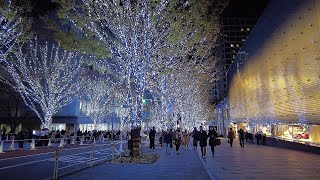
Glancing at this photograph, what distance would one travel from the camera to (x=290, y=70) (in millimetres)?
19219

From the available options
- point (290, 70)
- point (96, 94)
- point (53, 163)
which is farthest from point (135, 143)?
point (96, 94)

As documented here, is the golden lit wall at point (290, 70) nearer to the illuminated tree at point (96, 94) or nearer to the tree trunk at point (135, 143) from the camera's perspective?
the tree trunk at point (135, 143)

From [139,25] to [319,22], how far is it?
30.0 feet

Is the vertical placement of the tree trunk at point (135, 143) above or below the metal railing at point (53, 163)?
above

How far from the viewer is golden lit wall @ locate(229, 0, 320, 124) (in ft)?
51.3

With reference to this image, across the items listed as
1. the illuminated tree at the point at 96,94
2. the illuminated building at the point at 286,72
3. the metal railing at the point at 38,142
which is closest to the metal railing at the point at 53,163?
the metal railing at the point at 38,142

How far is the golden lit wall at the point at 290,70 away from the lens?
15648 millimetres

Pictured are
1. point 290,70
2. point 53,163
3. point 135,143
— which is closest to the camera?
point 53,163

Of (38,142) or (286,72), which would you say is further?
(38,142)

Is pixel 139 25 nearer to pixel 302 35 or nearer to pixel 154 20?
pixel 154 20

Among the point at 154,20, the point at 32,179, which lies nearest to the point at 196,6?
the point at 154,20

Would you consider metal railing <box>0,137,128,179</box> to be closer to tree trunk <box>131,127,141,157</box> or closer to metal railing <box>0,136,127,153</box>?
tree trunk <box>131,127,141,157</box>

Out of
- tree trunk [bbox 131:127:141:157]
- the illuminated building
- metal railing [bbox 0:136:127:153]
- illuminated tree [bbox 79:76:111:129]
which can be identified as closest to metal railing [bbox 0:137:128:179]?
tree trunk [bbox 131:127:141:157]

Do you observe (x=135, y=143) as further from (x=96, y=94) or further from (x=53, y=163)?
Answer: (x=96, y=94)
